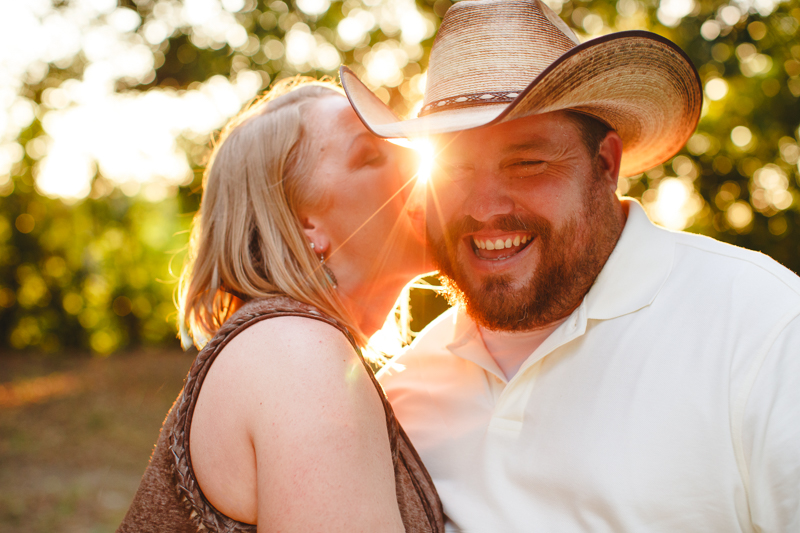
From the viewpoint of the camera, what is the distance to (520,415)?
6.33ft

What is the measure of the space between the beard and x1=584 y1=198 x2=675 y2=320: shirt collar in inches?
2.1

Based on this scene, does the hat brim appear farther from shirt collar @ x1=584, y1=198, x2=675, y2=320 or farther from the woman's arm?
the woman's arm

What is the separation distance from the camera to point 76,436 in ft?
30.2

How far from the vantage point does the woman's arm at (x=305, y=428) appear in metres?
1.45

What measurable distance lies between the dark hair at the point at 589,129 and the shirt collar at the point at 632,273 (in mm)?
318

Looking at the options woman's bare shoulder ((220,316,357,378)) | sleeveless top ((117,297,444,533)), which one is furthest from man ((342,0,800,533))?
woman's bare shoulder ((220,316,357,378))

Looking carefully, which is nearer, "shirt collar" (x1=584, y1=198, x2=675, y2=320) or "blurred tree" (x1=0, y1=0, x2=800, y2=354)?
"shirt collar" (x1=584, y1=198, x2=675, y2=320)

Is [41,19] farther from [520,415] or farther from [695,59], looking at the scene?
[520,415]

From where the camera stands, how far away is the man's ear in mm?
2131

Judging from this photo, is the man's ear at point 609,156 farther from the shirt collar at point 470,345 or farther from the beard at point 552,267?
the shirt collar at point 470,345

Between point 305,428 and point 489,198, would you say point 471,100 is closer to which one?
point 489,198

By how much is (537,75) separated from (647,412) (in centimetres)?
109

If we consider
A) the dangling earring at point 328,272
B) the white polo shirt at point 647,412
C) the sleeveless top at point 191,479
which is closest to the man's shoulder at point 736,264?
the white polo shirt at point 647,412

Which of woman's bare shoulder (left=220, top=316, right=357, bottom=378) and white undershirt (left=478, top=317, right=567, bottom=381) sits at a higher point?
woman's bare shoulder (left=220, top=316, right=357, bottom=378)
